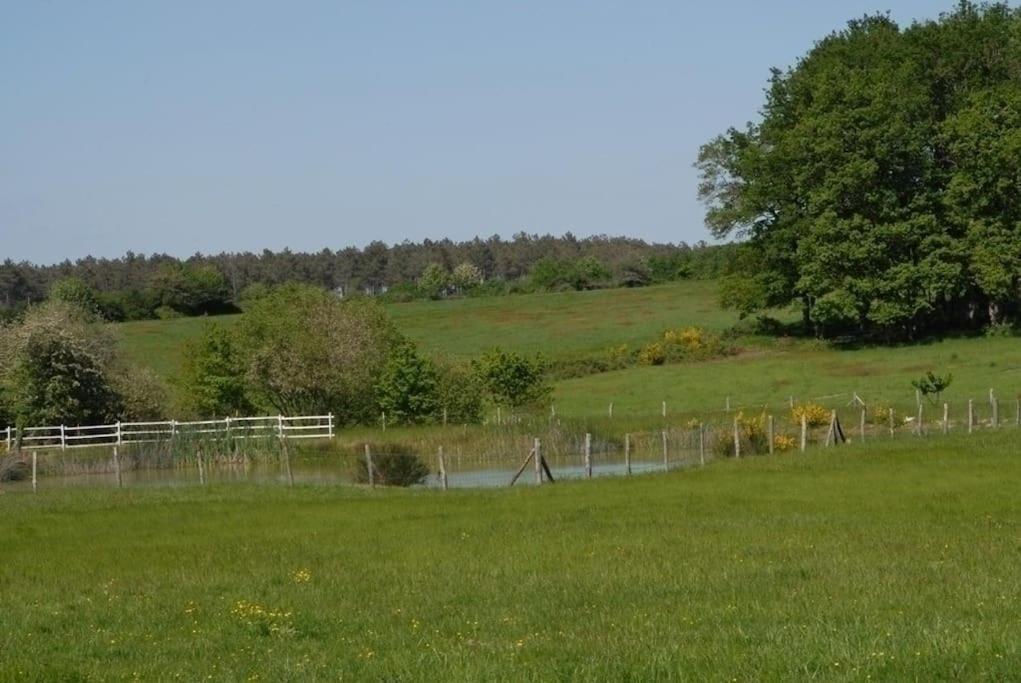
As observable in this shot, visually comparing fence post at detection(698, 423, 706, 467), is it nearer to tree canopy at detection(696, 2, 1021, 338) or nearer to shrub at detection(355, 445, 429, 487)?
shrub at detection(355, 445, 429, 487)

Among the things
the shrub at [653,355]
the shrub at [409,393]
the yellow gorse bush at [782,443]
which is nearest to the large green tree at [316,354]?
the shrub at [409,393]

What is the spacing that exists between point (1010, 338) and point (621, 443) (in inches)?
1213

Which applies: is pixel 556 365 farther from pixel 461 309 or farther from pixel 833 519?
pixel 833 519

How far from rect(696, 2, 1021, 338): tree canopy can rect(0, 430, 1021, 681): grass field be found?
1661 inches

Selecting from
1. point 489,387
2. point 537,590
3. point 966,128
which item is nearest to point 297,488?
point 537,590

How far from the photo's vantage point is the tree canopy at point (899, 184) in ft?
241

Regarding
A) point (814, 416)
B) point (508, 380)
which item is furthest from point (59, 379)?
point (814, 416)

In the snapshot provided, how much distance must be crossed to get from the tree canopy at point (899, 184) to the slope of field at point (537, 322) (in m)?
16.2

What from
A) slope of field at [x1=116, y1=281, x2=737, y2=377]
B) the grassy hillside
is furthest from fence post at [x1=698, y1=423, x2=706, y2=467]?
slope of field at [x1=116, y1=281, x2=737, y2=377]

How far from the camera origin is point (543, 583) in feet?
58.3

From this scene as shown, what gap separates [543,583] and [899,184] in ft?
206

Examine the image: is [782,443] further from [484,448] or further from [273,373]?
[273,373]

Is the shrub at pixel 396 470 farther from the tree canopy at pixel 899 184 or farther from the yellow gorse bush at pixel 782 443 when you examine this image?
the tree canopy at pixel 899 184

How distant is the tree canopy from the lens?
73.3 metres
